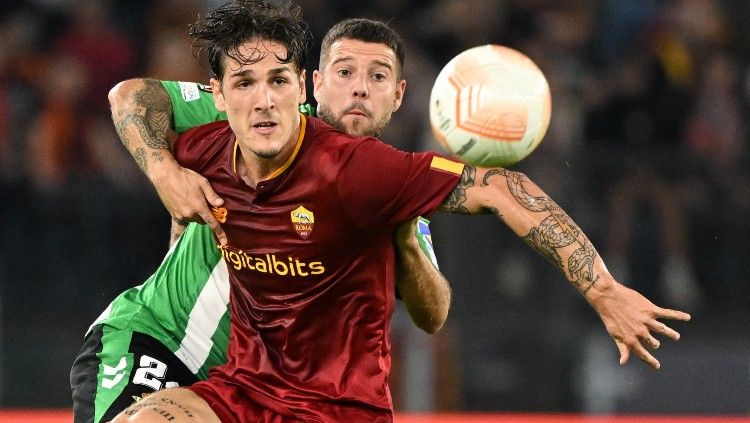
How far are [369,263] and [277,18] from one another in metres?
0.86

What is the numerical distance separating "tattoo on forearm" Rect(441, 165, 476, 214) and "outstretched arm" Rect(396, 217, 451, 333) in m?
0.25

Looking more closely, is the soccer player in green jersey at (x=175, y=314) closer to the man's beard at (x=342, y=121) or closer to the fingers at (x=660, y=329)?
the man's beard at (x=342, y=121)

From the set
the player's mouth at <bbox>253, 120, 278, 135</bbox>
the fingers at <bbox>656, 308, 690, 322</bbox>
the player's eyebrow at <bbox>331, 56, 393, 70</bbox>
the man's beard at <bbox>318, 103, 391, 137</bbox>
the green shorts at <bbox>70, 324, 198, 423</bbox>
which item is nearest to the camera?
the fingers at <bbox>656, 308, 690, 322</bbox>

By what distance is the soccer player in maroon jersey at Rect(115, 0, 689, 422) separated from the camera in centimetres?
393

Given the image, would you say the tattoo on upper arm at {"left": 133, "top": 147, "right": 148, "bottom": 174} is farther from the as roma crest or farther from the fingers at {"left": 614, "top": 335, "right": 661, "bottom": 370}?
the fingers at {"left": 614, "top": 335, "right": 661, "bottom": 370}

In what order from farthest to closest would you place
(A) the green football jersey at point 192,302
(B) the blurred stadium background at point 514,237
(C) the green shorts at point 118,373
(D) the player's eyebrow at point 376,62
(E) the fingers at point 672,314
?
(B) the blurred stadium background at point 514,237, (D) the player's eyebrow at point 376,62, (A) the green football jersey at point 192,302, (C) the green shorts at point 118,373, (E) the fingers at point 672,314

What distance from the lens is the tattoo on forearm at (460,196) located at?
154 inches

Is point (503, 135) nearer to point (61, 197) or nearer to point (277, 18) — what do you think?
point (277, 18)


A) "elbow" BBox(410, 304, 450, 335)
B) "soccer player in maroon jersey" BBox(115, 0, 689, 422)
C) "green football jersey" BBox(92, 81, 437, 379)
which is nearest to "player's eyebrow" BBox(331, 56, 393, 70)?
"green football jersey" BBox(92, 81, 437, 379)

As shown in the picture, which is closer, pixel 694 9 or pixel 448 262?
pixel 448 262

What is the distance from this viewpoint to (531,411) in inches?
331

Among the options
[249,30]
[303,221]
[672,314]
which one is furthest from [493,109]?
[672,314]

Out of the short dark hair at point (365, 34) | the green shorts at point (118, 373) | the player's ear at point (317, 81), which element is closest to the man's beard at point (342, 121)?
the player's ear at point (317, 81)

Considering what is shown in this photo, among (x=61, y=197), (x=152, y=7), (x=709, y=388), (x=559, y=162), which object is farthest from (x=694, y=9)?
(x=61, y=197)
